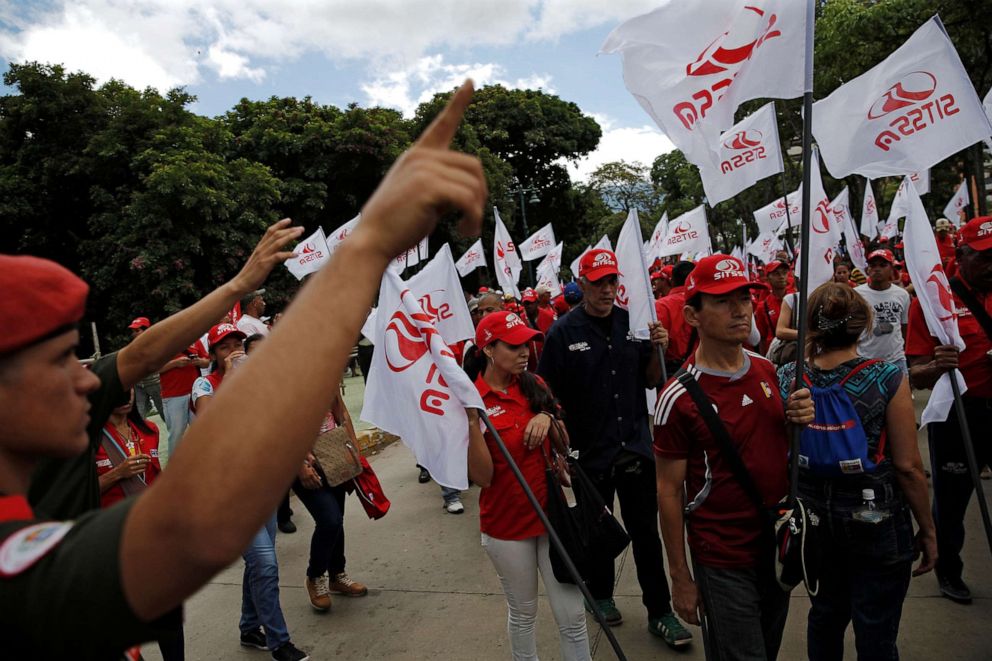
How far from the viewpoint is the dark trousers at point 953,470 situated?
3879mm

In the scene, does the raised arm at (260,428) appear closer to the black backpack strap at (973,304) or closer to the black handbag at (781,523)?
the black handbag at (781,523)

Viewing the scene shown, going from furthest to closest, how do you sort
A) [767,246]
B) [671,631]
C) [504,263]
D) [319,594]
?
1. [767,246]
2. [504,263]
3. [319,594]
4. [671,631]

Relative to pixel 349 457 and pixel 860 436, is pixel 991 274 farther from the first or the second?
pixel 349 457

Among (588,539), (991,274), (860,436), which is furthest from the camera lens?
(991,274)

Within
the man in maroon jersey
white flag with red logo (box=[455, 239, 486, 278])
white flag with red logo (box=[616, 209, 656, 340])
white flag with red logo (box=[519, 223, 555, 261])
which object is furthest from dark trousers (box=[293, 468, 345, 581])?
white flag with red logo (box=[519, 223, 555, 261])

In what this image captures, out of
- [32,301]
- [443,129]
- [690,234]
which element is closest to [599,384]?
[443,129]

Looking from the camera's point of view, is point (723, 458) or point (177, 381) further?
point (177, 381)

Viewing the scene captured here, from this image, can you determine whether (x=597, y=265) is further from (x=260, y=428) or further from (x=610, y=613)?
(x=260, y=428)

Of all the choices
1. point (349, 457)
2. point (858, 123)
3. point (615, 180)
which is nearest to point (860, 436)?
point (858, 123)

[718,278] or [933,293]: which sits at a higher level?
[718,278]

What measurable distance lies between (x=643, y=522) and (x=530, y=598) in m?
1.15

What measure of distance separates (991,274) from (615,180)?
52.2 m

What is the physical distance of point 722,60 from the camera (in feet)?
10.2

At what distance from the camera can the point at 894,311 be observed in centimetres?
588
